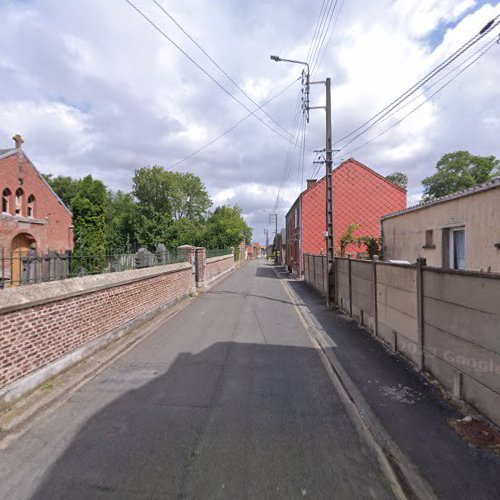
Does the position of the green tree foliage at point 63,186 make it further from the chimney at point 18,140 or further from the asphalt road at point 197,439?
the asphalt road at point 197,439

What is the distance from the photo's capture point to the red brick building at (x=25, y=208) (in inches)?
798

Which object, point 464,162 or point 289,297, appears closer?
point 289,297

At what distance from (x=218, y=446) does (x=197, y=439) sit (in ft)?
0.89

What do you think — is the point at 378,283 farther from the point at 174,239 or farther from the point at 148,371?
the point at 174,239

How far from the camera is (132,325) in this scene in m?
8.71

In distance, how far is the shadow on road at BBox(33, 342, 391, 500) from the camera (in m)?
3.02

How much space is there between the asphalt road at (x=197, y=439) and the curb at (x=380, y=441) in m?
0.11

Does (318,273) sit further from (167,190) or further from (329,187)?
(167,190)

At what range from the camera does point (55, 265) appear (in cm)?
597

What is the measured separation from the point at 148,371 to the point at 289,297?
1057 centimetres

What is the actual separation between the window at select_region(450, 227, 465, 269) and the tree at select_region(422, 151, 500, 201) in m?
40.1

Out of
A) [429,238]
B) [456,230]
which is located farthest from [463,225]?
[429,238]

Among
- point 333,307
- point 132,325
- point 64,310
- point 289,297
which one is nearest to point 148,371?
point 64,310

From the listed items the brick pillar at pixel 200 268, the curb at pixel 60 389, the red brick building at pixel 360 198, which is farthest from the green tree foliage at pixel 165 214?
the curb at pixel 60 389
